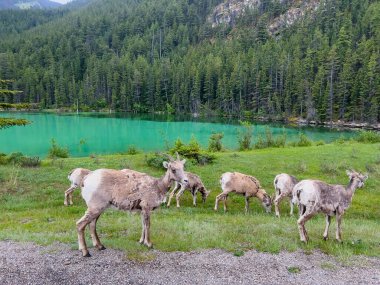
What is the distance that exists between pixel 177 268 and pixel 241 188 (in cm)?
851

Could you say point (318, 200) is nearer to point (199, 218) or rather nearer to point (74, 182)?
point (199, 218)

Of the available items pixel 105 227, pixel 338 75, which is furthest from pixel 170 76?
pixel 105 227

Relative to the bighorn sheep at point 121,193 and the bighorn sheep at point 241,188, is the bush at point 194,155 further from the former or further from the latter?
the bighorn sheep at point 121,193

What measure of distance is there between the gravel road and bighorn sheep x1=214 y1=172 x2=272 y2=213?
21.8ft

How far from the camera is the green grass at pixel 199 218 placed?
36.4 feet

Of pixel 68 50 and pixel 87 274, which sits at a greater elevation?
pixel 68 50

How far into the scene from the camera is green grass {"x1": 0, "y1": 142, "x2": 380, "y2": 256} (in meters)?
11.1

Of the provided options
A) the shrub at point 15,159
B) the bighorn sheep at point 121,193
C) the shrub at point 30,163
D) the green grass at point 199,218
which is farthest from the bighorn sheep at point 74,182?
the shrub at point 15,159

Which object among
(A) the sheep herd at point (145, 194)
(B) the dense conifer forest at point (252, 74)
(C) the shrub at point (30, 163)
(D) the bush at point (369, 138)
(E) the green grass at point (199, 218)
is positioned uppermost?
(B) the dense conifer forest at point (252, 74)

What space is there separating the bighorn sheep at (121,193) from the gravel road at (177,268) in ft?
2.55

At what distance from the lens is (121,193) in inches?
399

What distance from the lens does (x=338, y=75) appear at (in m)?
105

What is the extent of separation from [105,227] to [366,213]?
43.1ft

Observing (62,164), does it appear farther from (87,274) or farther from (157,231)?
(87,274)
